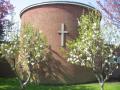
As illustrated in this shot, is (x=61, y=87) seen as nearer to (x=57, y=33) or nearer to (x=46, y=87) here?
(x=46, y=87)

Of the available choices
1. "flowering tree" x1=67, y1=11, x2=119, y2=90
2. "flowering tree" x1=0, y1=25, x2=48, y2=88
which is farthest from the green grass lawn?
"flowering tree" x1=67, y1=11, x2=119, y2=90

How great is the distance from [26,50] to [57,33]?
3386 millimetres

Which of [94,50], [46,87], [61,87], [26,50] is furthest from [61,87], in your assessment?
[94,50]

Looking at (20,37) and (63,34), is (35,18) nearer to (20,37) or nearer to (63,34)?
(63,34)

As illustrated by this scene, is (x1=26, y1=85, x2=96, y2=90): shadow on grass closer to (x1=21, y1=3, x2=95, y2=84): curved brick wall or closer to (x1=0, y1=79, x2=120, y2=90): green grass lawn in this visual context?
(x1=0, y1=79, x2=120, y2=90): green grass lawn

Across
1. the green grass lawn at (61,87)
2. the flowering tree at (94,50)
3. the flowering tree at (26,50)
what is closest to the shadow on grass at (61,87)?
the green grass lawn at (61,87)

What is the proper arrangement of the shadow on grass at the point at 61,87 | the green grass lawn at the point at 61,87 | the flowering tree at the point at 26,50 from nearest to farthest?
1. the flowering tree at the point at 26,50
2. the green grass lawn at the point at 61,87
3. the shadow on grass at the point at 61,87

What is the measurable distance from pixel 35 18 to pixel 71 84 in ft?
16.5

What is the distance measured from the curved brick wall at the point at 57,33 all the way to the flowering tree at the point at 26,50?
1247mm

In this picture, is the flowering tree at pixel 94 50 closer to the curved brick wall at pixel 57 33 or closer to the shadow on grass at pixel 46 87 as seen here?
the shadow on grass at pixel 46 87

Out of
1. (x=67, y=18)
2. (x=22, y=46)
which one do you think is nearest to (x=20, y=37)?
(x=22, y=46)

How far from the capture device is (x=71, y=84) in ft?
69.6

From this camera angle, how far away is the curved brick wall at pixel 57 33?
2139cm

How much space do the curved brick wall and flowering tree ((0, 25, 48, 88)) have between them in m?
1.25
